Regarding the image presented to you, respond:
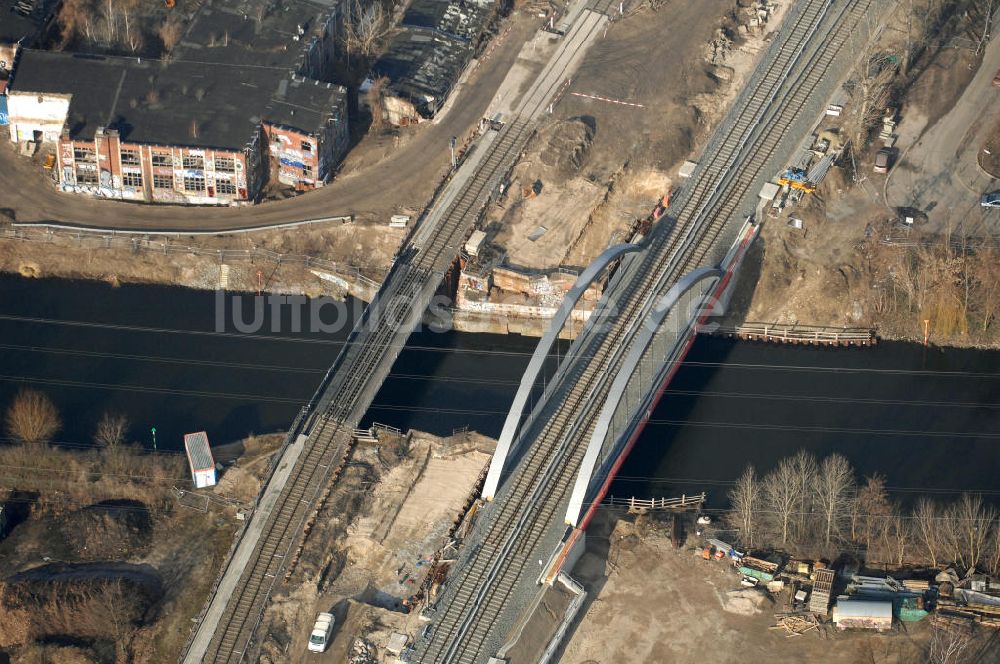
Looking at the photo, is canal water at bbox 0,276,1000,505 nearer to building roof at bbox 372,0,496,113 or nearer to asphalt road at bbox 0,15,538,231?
asphalt road at bbox 0,15,538,231

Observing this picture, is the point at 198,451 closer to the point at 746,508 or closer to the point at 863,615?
the point at 746,508

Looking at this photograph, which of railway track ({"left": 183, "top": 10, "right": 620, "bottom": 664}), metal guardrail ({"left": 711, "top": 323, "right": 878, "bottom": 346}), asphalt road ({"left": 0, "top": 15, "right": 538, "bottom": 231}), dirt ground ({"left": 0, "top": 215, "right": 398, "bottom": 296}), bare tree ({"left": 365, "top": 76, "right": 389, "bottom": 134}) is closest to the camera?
railway track ({"left": 183, "top": 10, "right": 620, "bottom": 664})

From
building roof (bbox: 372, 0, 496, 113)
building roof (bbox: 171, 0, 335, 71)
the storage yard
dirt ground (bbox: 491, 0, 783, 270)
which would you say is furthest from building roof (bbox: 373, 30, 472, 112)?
the storage yard

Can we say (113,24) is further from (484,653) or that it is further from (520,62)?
(484,653)

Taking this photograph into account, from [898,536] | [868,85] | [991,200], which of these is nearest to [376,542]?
[898,536]

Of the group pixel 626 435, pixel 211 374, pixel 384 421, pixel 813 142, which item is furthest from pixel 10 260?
pixel 813 142

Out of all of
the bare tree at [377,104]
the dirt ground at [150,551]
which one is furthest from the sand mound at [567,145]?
the dirt ground at [150,551]
